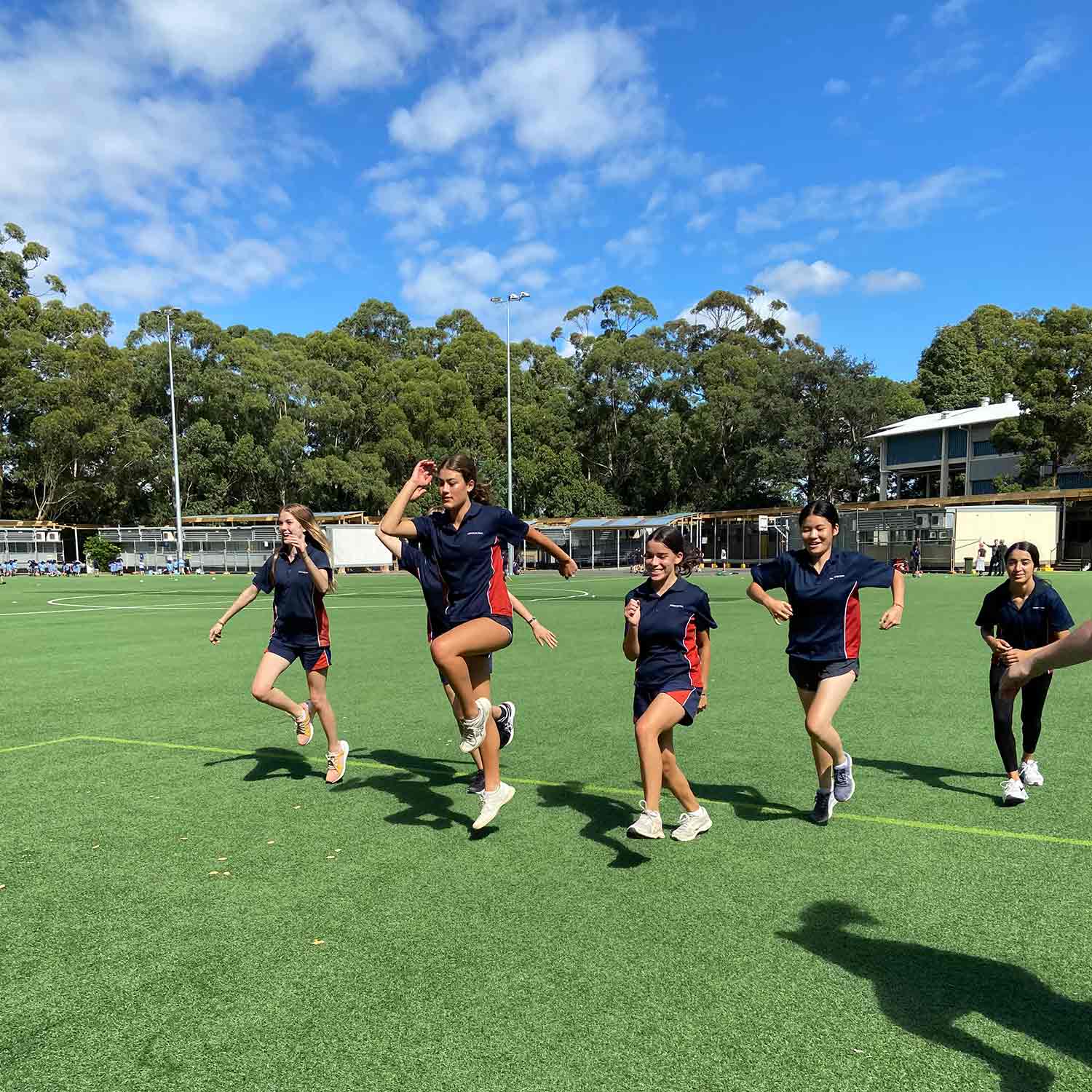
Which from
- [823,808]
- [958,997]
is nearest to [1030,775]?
[823,808]

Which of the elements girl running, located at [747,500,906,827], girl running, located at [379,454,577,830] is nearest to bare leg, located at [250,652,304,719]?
girl running, located at [379,454,577,830]

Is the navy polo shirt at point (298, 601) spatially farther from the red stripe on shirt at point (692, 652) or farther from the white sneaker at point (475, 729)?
the red stripe on shirt at point (692, 652)

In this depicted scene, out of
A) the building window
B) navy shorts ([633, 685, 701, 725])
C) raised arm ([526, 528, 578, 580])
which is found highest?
the building window

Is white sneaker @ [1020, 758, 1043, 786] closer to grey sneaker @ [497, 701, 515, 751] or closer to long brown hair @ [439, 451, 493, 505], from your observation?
grey sneaker @ [497, 701, 515, 751]

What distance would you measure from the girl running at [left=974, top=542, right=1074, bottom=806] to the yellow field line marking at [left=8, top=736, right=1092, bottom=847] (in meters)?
0.80

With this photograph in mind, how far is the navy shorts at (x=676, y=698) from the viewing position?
498 centimetres

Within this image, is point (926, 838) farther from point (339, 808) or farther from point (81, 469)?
point (81, 469)

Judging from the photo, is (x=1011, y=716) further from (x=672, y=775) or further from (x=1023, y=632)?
(x=672, y=775)

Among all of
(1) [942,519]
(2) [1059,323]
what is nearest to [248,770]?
(1) [942,519]

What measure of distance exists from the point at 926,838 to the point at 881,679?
6.30 m

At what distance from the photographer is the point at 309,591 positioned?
22.4ft

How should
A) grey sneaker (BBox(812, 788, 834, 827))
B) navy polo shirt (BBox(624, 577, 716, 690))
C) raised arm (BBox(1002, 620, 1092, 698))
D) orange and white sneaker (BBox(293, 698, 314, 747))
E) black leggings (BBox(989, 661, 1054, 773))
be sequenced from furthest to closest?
orange and white sneaker (BBox(293, 698, 314, 747)), black leggings (BBox(989, 661, 1054, 773)), grey sneaker (BBox(812, 788, 834, 827)), navy polo shirt (BBox(624, 577, 716, 690)), raised arm (BBox(1002, 620, 1092, 698))

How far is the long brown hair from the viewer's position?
544 centimetres

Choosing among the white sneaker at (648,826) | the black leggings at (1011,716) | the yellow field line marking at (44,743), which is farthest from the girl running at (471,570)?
the yellow field line marking at (44,743)
